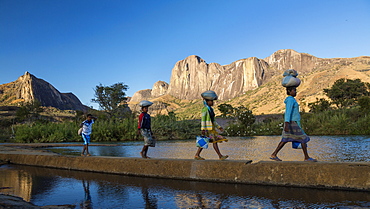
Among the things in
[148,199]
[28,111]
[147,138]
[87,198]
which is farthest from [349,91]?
[87,198]

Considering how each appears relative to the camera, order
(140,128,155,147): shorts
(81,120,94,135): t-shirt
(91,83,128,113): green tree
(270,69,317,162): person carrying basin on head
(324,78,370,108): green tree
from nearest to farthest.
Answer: (270,69,317,162): person carrying basin on head → (140,128,155,147): shorts → (81,120,94,135): t-shirt → (91,83,128,113): green tree → (324,78,370,108): green tree

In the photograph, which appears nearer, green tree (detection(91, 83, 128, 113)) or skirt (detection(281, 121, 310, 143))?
skirt (detection(281, 121, 310, 143))

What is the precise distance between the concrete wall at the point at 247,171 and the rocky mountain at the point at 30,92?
434 feet

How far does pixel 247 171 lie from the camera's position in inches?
199

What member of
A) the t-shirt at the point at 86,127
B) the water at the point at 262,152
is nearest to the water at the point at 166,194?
the water at the point at 262,152

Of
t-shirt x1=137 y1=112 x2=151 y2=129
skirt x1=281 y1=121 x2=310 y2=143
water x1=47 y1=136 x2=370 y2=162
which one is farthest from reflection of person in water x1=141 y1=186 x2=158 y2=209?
water x1=47 y1=136 x2=370 y2=162

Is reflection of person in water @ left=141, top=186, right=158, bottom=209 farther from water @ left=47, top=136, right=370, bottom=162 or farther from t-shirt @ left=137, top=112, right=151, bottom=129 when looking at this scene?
water @ left=47, top=136, right=370, bottom=162

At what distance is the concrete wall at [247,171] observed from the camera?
14.1 feet

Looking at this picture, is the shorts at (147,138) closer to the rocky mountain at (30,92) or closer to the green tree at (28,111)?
the green tree at (28,111)

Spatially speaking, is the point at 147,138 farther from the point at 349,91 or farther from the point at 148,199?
the point at 349,91

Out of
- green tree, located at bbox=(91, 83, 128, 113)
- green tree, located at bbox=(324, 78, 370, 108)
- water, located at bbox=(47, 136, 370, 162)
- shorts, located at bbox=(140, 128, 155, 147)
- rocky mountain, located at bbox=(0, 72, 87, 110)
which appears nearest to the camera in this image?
shorts, located at bbox=(140, 128, 155, 147)

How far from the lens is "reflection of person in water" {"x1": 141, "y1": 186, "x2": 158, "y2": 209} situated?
3.83 meters

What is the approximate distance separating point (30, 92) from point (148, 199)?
15337 cm

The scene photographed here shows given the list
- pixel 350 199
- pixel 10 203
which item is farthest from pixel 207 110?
pixel 10 203
